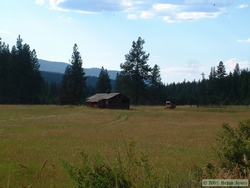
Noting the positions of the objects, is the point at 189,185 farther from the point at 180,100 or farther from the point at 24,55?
the point at 180,100

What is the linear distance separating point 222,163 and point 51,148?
11.9 meters

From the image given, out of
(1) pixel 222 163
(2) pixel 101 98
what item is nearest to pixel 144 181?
(1) pixel 222 163

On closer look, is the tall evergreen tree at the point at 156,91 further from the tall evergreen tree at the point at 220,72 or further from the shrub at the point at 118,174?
the shrub at the point at 118,174

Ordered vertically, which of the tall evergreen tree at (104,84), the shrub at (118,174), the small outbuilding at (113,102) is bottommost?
the shrub at (118,174)

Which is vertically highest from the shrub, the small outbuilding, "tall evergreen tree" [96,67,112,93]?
"tall evergreen tree" [96,67,112,93]

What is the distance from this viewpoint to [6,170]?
11891mm

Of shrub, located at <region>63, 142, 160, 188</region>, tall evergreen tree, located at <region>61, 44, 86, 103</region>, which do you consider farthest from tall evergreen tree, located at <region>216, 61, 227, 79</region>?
shrub, located at <region>63, 142, 160, 188</region>

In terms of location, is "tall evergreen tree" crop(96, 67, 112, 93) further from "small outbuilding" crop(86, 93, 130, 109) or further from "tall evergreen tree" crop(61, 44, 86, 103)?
"small outbuilding" crop(86, 93, 130, 109)

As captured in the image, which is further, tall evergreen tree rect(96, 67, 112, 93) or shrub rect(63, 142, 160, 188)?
tall evergreen tree rect(96, 67, 112, 93)

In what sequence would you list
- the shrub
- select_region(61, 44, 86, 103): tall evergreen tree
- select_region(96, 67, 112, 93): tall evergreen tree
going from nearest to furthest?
the shrub < select_region(61, 44, 86, 103): tall evergreen tree < select_region(96, 67, 112, 93): tall evergreen tree

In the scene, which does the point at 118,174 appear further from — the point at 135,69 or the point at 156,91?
the point at 156,91

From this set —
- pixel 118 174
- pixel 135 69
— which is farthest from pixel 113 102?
pixel 118 174

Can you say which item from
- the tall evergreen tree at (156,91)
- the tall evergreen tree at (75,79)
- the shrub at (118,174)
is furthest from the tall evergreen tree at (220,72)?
the shrub at (118,174)

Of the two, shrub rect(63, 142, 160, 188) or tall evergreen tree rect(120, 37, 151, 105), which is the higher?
tall evergreen tree rect(120, 37, 151, 105)
